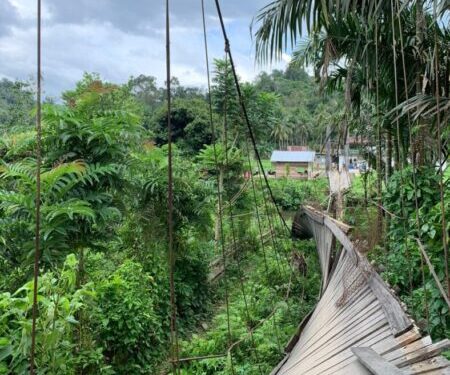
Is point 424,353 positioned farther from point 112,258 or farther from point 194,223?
point 112,258

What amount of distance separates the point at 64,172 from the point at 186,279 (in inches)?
116

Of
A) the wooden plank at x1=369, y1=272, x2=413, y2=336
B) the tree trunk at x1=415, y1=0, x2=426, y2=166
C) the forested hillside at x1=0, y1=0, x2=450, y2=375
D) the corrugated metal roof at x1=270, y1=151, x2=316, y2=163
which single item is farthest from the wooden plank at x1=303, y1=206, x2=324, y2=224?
the corrugated metal roof at x1=270, y1=151, x2=316, y2=163

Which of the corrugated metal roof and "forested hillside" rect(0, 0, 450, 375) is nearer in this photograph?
"forested hillside" rect(0, 0, 450, 375)

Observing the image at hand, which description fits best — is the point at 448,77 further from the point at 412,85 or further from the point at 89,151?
the point at 89,151

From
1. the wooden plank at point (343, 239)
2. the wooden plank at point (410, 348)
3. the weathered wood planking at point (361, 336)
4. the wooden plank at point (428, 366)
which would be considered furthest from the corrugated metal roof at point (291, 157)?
the wooden plank at point (428, 366)

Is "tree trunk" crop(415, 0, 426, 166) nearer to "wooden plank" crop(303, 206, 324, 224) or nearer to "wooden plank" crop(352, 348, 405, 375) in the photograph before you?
"wooden plank" crop(303, 206, 324, 224)

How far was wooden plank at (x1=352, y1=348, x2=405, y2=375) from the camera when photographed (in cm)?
122

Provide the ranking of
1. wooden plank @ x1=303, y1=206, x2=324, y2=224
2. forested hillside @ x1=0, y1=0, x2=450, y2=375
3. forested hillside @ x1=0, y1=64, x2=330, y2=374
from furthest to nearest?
wooden plank @ x1=303, y1=206, x2=324, y2=224 → forested hillside @ x1=0, y1=64, x2=330, y2=374 → forested hillside @ x1=0, y1=0, x2=450, y2=375

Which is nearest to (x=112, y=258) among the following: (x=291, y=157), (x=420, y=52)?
(x=420, y=52)

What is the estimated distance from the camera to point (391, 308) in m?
1.70

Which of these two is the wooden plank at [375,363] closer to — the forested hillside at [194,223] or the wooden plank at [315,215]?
the forested hillside at [194,223]

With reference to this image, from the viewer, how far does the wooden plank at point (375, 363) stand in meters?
1.22

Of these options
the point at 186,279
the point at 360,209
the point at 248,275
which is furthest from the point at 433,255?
the point at 248,275

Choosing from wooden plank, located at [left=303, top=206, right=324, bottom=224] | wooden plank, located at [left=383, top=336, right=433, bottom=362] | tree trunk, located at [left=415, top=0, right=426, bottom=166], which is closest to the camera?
wooden plank, located at [left=383, top=336, right=433, bottom=362]
